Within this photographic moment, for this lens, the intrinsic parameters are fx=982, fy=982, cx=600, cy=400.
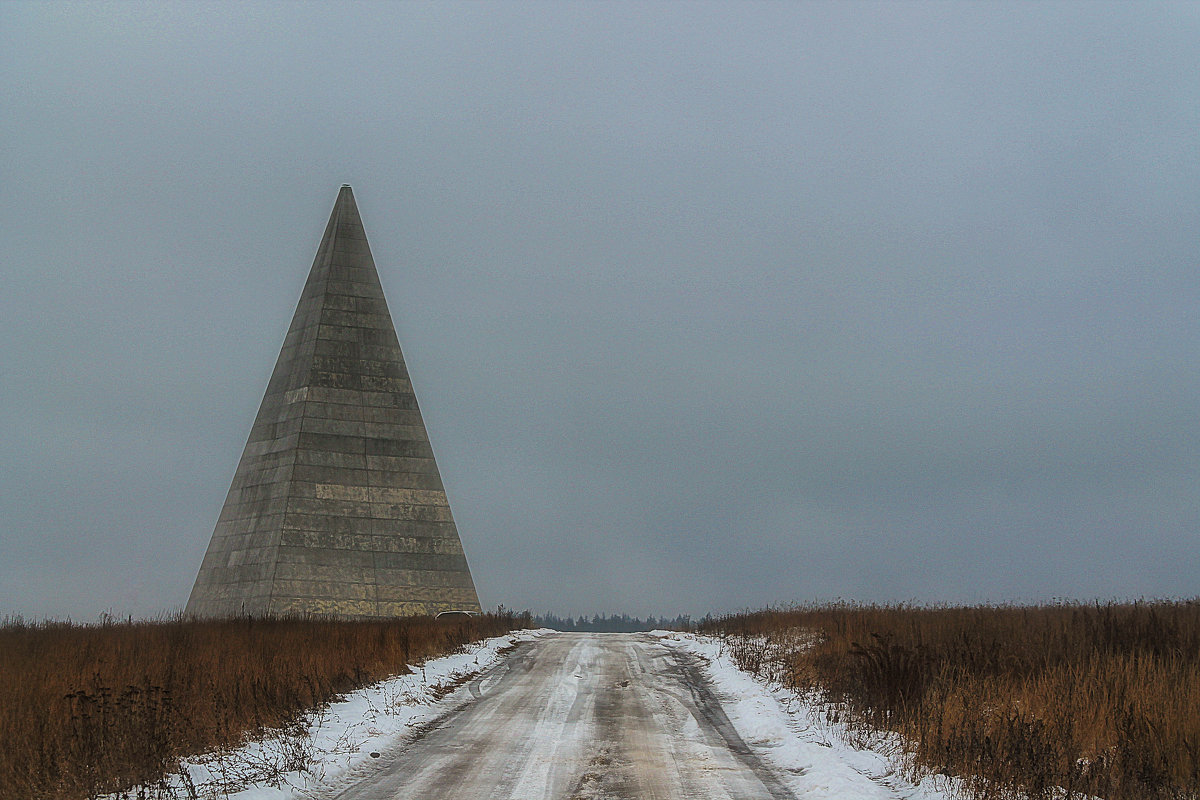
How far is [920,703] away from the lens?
11906 mm

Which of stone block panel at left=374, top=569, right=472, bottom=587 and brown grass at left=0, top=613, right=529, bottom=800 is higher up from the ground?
stone block panel at left=374, top=569, right=472, bottom=587

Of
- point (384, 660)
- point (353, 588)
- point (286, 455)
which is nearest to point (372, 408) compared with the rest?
point (286, 455)

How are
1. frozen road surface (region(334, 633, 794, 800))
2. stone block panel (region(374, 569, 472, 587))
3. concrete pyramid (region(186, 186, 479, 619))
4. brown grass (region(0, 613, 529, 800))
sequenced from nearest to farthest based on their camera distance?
brown grass (region(0, 613, 529, 800))
frozen road surface (region(334, 633, 794, 800))
concrete pyramid (region(186, 186, 479, 619))
stone block panel (region(374, 569, 472, 587))

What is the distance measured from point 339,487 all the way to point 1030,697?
28.9 m

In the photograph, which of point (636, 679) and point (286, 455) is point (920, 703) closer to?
point (636, 679)

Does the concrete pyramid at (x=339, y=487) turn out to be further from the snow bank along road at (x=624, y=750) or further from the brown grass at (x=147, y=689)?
the snow bank along road at (x=624, y=750)

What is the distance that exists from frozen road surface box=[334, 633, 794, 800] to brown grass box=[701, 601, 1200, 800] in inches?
70.2

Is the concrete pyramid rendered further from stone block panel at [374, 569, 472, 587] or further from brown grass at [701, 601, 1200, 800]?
brown grass at [701, 601, 1200, 800]

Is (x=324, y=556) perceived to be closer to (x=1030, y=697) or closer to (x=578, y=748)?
(x=578, y=748)

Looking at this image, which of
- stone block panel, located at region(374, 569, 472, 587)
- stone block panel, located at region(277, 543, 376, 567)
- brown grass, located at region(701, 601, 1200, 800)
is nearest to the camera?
brown grass, located at region(701, 601, 1200, 800)

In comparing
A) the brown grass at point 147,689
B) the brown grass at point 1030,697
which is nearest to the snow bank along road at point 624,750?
the brown grass at point 1030,697

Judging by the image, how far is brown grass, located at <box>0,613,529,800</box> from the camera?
26.8 ft

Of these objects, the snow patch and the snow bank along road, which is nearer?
the snow bank along road

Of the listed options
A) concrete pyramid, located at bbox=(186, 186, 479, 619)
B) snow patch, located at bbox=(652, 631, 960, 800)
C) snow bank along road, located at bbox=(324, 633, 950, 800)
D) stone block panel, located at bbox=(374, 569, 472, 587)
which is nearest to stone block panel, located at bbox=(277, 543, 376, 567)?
concrete pyramid, located at bbox=(186, 186, 479, 619)
